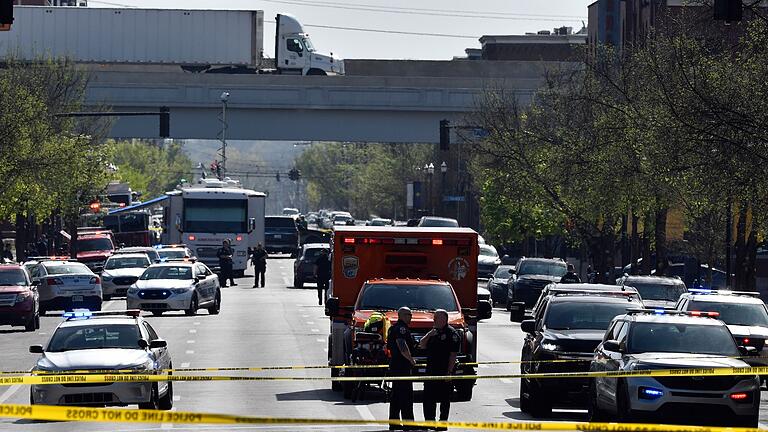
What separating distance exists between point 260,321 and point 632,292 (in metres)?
18.3

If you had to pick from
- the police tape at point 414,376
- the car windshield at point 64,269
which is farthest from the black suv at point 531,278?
the police tape at point 414,376

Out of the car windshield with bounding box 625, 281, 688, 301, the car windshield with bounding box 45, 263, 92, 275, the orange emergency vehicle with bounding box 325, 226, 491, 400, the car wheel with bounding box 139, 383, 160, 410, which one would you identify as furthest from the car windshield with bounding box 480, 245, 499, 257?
the car wheel with bounding box 139, 383, 160, 410

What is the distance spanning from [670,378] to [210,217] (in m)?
44.9

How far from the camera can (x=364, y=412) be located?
21.5 m

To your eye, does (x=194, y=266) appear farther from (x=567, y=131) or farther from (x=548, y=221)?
(x=548, y=221)

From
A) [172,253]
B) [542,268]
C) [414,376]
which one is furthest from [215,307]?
[414,376]

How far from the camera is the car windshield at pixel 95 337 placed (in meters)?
21.0

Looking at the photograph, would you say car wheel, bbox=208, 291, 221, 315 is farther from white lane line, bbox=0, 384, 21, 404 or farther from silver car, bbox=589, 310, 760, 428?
silver car, bbox=589, 310, 760, 428

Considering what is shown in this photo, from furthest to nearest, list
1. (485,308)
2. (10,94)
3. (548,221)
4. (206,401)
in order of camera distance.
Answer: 1. (548,221)
2. (10,94)
3. (485,308)
4. (206,401)

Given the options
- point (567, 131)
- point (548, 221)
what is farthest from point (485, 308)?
point (548, 221)

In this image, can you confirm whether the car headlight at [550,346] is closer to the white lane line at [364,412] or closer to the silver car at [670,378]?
the silver car at [670,378]

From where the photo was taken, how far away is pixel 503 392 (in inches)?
990

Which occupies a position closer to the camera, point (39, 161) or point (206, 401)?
point (206, 401)

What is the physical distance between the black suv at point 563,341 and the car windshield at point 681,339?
1974 mm
